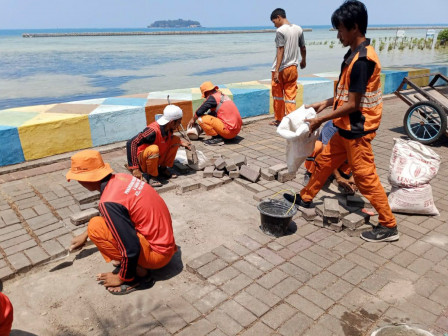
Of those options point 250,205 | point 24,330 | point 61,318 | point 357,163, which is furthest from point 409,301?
point 24,330

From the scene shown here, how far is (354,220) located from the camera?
3834 mm

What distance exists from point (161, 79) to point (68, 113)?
9.72 meters

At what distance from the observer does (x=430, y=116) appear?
6.49 m

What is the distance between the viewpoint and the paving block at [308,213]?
4.09 metres

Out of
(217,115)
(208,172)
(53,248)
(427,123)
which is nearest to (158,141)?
(208,172)

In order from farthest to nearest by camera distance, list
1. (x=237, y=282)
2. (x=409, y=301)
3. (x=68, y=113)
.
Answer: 1. (x=68, y=113)
2. (x=237, y=282)
3. (x=409, y=301)

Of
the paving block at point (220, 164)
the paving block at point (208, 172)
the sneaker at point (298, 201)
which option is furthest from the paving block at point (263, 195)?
the paving block at point (208, 172)

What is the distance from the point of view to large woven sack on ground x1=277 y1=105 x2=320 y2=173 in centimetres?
384

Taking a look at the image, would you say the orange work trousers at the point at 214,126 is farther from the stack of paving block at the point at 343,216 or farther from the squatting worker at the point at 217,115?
the stack of paving block at the point at 343,216

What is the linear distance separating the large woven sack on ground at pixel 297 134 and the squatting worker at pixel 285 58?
3.24 m

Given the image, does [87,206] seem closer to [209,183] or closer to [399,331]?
[209,183]

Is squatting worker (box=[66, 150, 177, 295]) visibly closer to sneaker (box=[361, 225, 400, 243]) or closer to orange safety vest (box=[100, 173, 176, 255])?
orange safety vest (box=[100, 173, 176, 255])

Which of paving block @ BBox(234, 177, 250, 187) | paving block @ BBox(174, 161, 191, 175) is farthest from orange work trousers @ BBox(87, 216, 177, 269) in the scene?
paving block @ BBox(174, 161, 191, 175)

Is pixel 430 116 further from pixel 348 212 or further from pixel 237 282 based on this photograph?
pixel 237 282
